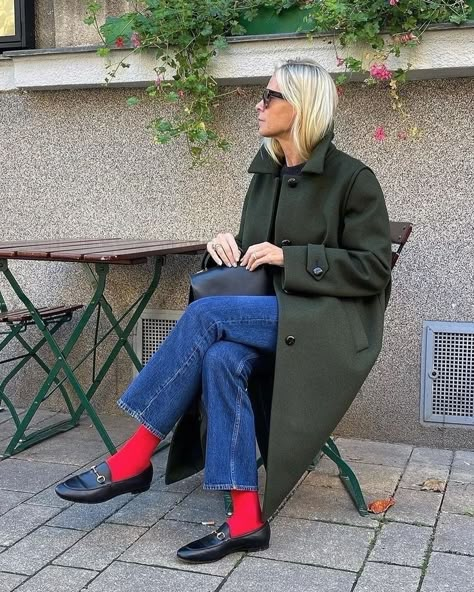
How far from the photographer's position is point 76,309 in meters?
4.68

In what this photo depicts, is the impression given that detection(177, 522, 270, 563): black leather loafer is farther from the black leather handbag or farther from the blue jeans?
the black leather handbag

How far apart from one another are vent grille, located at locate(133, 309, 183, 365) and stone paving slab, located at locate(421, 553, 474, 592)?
2193 millimetres

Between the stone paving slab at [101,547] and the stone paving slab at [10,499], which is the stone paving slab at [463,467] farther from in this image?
the stone paving slab at [10,499]

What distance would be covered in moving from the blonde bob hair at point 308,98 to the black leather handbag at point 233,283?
523 mm

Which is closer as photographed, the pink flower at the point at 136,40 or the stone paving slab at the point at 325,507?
the stone paving slab at the point at 325,507

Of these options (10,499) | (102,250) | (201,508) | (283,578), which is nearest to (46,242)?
(102,250)

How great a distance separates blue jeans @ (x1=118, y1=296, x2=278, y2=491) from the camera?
3.08 meters

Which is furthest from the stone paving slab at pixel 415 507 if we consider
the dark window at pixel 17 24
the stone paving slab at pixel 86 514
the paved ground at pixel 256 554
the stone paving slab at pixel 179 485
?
the dark window at pixel 17 24

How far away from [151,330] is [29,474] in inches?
48.1

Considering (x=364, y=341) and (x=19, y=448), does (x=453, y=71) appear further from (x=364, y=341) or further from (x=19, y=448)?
(x=19, y=448)

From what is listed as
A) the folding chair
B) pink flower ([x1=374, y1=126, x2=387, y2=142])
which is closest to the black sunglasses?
pink flower ([x1=374, y1=126, x2=387, y2=142])

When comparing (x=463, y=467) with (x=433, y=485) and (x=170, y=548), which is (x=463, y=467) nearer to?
(x=433, y=485)

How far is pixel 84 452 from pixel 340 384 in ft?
5.22

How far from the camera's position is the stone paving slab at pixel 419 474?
3814 millimetres
